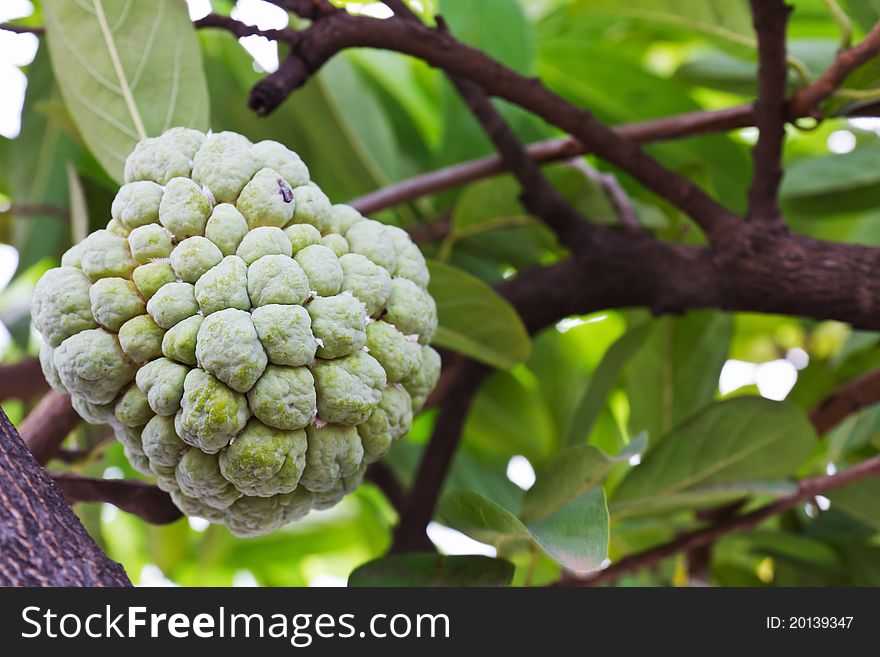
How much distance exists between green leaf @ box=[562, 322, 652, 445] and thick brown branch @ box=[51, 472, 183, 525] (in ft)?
2.30

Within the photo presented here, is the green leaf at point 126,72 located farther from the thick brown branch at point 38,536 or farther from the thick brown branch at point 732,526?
the thick brown branch at point 732,526

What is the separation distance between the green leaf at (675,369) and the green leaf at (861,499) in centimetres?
25

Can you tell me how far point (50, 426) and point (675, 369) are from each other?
3.26 ft

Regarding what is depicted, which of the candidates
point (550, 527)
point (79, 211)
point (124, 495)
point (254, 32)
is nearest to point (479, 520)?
point (550, 527)

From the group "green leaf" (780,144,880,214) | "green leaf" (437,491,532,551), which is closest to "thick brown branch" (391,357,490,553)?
"green leaf" (437,491,532,551)

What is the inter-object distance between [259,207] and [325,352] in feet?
0.49

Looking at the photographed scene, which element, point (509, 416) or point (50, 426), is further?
point (509, 416)

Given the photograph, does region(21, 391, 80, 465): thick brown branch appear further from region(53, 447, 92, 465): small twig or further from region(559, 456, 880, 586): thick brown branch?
region(559, 456, 880, 586): thick brown branch

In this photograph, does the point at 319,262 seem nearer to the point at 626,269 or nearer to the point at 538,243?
the point at 626,269

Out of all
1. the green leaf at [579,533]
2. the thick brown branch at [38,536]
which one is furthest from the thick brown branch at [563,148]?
the thick brown branch at [38,536]

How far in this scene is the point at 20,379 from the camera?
1415 mm

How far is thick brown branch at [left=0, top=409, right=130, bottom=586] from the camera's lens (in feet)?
2.32

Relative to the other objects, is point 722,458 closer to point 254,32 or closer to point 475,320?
point 475,320
